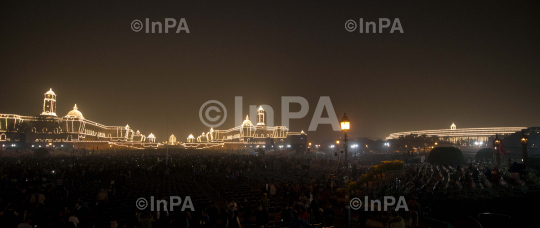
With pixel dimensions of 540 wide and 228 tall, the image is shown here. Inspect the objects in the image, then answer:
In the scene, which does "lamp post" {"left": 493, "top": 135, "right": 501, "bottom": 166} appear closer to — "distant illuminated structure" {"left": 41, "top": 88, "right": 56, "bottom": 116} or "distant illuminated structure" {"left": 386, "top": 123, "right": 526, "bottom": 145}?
"distant illuminated structure" {"left": 386, "top": 123, "right": 526, "bottom": 145}

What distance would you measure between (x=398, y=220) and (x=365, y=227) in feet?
12.3

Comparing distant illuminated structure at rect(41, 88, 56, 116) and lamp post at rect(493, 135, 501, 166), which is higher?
distant illuminated structure at rect(41, 88, 56, 116)

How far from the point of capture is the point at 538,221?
1224cm

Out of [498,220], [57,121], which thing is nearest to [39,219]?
[498,220]

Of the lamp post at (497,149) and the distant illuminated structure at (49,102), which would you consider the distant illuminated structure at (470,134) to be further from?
the distant illuminated structure at (49,102)

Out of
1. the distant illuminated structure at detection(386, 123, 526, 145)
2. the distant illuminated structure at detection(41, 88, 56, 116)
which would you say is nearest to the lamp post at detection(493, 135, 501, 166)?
the distant illuminated structure at detection(386, 123, 526, 145)

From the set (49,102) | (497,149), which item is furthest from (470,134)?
(49,102)

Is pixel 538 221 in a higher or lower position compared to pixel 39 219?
lower

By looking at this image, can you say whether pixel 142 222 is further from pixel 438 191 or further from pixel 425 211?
pixel 438 191

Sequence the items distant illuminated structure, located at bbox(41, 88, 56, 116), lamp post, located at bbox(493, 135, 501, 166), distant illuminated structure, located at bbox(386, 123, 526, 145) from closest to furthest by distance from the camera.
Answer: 1. lamp post, located at bbox(493, 135, 501, 166)
2. distant illuminated structure, located at bbox(386, 123, 526, 145)
3. distant illuminated structure, located at bbox(41, 88, 56, 116)

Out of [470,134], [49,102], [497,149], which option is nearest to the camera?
[497,149]

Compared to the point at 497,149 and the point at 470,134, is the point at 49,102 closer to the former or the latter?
the point at 497,149

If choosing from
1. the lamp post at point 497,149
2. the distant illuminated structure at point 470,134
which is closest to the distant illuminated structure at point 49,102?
the distant illuminated structure at point 470,134

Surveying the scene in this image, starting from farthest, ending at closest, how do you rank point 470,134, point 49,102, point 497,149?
point 49,102 → point 470,134 → point 497,149
